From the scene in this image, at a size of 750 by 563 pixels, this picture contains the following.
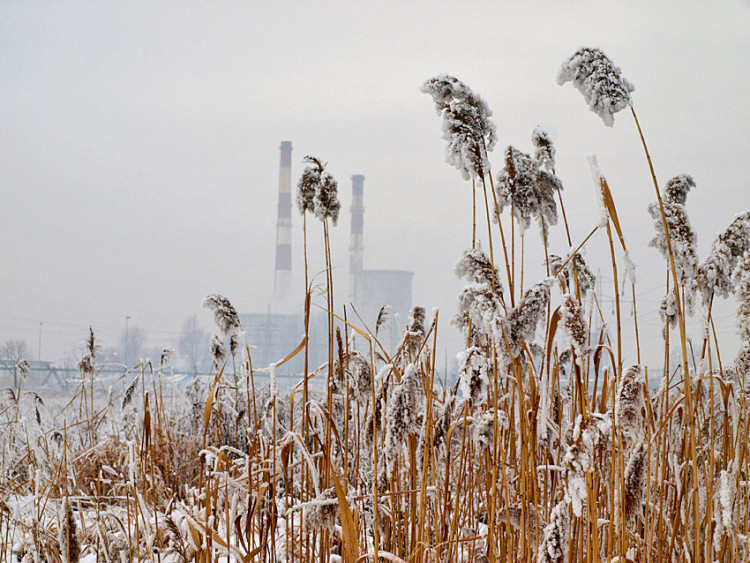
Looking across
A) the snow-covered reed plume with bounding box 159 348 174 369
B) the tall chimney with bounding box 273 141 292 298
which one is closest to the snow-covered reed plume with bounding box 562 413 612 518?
the snow-covered reed plume with bounding box 159 348 174 369

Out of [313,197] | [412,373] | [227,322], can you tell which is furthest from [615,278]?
[227,322]

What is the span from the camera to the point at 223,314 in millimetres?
1243

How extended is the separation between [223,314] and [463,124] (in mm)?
576

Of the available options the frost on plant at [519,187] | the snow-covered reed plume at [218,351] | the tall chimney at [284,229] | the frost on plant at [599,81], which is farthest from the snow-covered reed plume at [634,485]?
the tall chimney at [284,229]

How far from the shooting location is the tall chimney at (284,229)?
3381 cm

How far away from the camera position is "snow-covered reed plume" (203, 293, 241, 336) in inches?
48.9

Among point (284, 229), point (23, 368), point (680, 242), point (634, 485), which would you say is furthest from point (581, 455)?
point (284, 229)

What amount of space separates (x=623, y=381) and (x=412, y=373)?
275mm

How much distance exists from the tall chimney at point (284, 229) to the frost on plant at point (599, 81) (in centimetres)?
3303

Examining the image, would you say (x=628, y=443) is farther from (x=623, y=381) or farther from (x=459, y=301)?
(x=459, y=301)

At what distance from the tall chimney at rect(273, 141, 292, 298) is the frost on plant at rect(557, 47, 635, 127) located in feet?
108

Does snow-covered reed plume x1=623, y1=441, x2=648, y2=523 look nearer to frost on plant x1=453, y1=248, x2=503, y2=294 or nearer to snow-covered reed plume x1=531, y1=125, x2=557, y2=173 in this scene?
frost on plant x1=453, y1=248, x2=503, y2=294

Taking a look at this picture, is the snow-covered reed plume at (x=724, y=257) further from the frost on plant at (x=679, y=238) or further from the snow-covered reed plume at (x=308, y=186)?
the snow-covered reed plume at (x=308, y=186)

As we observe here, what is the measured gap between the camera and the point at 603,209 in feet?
2.56
